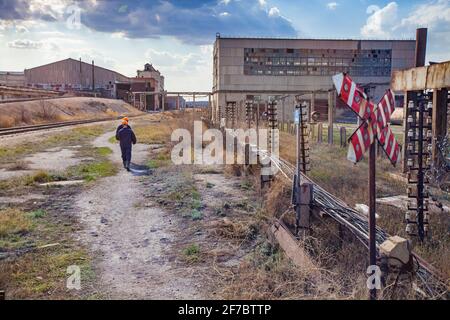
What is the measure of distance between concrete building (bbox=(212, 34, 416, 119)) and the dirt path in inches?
1680

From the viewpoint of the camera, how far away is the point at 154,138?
2039cm

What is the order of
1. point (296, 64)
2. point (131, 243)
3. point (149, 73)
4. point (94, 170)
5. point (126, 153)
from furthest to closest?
point (149, 73), point (296, 64), point (126, 153), point (94, 170), point (131, 243)

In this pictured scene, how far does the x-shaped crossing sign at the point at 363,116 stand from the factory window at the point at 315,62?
1931 inches

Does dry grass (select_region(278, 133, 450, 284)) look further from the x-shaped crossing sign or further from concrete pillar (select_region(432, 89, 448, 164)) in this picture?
the x-shaped crossing sign

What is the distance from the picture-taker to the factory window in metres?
51.6

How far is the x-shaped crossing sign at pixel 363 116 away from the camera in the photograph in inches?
122

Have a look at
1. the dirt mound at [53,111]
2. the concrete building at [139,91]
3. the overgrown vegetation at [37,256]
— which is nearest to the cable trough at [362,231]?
the overgrown vegetation at [37,256]

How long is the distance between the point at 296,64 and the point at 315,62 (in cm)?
261

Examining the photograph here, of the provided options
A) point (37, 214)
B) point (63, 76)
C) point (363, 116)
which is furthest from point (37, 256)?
point (63, 76)

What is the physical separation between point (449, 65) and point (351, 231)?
563 cm

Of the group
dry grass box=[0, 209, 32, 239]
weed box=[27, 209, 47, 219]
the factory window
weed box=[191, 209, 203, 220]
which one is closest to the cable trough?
weed box=[191, 209, 203, 220]

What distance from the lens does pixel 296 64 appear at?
52375 millimetres

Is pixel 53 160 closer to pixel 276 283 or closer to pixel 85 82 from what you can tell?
pixel 276 283
